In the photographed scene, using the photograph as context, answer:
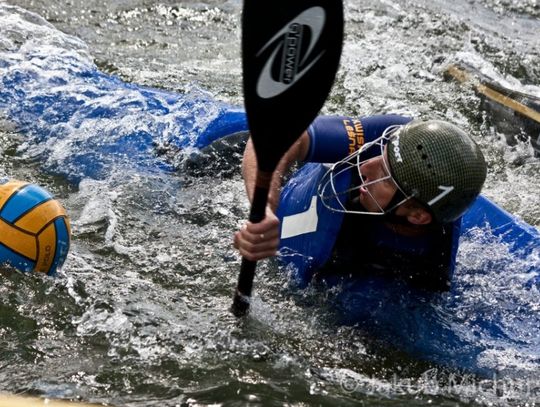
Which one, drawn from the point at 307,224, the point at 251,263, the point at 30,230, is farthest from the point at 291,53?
the point at 30,230

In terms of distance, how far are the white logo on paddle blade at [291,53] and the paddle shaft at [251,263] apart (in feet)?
0.96

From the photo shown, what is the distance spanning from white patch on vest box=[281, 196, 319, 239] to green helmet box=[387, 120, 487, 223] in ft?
1.64

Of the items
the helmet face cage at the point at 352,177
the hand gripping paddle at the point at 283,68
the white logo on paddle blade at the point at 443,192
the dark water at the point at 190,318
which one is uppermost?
the hand gripping paddle at the point at 283,68

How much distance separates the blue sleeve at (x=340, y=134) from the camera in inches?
136

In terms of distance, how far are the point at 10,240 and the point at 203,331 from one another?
0.92m

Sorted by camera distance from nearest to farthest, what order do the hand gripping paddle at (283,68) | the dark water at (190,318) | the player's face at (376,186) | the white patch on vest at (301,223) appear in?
the hand gripping paddle at (283,68) → the dark water at (190,318) → the player's face at (376,186) → the white patch on vest at (301,223)

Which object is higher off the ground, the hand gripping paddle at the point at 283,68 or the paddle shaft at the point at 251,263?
the hand gripping paddle at the point at 283,68

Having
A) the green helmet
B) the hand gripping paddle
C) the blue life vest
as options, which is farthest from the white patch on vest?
the hand gripping paddle

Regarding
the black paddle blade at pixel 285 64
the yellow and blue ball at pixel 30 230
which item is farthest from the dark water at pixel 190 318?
the black paddle blade at pixel 285 64

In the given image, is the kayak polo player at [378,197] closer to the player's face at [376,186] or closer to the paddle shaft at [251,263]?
the player's face at [376,186]

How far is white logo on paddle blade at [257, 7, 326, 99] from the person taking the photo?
2598mm

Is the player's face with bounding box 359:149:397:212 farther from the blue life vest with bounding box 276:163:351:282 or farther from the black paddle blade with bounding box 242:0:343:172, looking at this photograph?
the black paddle blade with bounding box 242:0:343:172

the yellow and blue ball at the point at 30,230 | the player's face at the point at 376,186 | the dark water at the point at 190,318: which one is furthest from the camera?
the yellow and blue ball at the point at 30,230

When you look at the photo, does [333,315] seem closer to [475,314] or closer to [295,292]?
[295,292]
